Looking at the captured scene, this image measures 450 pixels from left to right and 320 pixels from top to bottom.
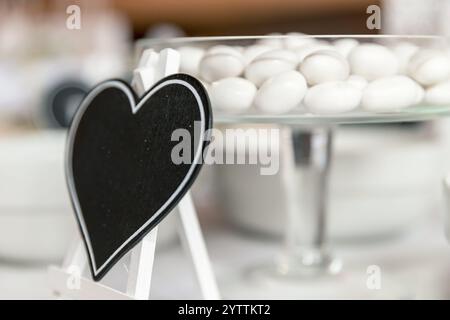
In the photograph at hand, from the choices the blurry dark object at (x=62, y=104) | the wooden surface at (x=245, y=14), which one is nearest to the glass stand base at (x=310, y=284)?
the blurry dark object at (x=62, y=104)

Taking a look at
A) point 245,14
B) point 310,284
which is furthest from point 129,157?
point 245,14

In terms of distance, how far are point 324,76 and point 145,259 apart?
0.52ft

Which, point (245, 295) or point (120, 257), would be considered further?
point (245, 295)

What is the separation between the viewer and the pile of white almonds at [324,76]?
1.16 ft

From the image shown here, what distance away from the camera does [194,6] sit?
5.12ft

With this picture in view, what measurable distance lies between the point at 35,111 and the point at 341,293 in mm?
605

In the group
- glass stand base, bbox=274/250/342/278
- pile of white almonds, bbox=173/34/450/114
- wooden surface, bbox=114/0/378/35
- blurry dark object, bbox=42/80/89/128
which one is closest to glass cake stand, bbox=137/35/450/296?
glass stand base, bbox=274/250/342/278

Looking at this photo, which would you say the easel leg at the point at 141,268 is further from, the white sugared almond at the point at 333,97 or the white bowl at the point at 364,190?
the white bowl at the point at 364,190

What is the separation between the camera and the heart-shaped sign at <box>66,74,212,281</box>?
33cm

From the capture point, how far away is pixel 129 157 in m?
0.36

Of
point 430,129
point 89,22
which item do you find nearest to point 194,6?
point 89,22

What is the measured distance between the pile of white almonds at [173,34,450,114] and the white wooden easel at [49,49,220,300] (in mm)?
33
